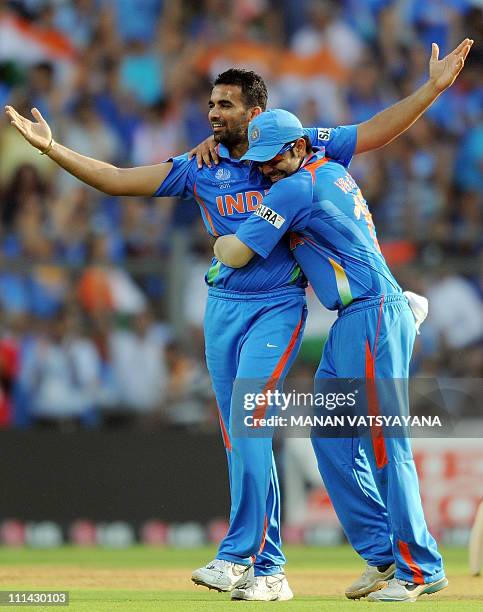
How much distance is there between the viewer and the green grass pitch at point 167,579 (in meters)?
6.43

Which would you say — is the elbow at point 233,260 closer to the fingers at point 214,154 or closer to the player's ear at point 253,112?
the fingers at point 214,154

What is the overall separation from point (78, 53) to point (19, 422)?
4929 millimetres

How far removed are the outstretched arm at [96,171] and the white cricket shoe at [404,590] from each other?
8.15 ft

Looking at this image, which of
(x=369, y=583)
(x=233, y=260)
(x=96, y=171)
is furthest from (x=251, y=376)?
(x=96, y=171)

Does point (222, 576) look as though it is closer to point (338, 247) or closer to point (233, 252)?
point (233, 252)

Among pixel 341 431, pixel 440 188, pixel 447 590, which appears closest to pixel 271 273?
pixel 341 431

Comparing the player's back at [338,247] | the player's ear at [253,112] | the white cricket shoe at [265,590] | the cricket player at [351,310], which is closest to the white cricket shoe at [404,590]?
the cricket player at [351,310]

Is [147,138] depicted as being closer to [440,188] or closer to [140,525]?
[440,188]

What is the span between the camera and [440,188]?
13891 mm

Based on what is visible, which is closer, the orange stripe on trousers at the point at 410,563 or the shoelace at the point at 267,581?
the orange stripe on trousers at the point at 410,563

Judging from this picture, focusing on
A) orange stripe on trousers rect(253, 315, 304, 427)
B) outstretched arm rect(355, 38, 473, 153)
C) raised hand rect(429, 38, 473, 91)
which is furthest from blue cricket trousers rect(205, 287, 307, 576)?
raised hand rect(429, 38, 473, 91)

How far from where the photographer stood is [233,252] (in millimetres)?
6879

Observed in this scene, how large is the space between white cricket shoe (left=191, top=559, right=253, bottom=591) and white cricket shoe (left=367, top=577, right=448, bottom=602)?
2.25 ft

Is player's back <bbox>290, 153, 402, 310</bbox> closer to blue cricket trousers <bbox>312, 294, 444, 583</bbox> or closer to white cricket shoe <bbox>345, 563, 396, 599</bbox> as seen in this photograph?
blue cricket trousers <bbox>312, 294, 444, 583</bbox>
